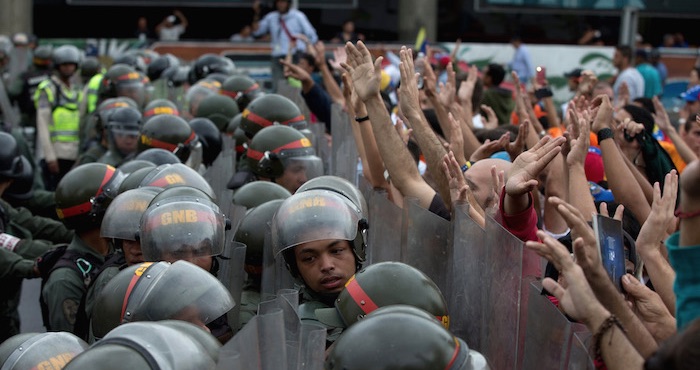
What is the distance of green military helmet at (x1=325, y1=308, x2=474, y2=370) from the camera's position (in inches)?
110

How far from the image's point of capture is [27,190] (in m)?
7.41

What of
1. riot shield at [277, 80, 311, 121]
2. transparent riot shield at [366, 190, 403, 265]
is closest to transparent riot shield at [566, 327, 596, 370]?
transparent riot shield at [366, 190, 403, 265]

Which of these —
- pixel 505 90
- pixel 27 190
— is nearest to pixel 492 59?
pixel 505 90

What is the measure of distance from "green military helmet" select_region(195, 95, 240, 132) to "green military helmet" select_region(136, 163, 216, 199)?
3945mm

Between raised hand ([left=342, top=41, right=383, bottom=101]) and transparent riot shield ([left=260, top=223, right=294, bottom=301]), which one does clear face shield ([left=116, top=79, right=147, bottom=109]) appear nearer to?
raised hand ([left=342, top=41, right=383, bottom=101])

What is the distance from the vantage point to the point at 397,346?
111 inches

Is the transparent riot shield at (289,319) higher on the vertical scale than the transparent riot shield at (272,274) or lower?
higher

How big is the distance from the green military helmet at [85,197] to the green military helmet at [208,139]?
2.71m

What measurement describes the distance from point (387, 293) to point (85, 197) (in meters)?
2.74

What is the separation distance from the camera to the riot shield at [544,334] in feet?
10.00

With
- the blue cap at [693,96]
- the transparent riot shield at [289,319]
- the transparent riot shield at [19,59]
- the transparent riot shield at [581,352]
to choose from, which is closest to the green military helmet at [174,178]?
the transparent riot shield at [289,319]

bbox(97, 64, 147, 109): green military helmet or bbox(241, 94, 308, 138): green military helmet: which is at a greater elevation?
bbox(241, 94, 308, 138): green military helmet

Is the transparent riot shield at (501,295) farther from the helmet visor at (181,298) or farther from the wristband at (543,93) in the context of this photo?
the wristband at (543,93)

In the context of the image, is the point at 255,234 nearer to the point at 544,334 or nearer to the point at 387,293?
the point at 387,293
